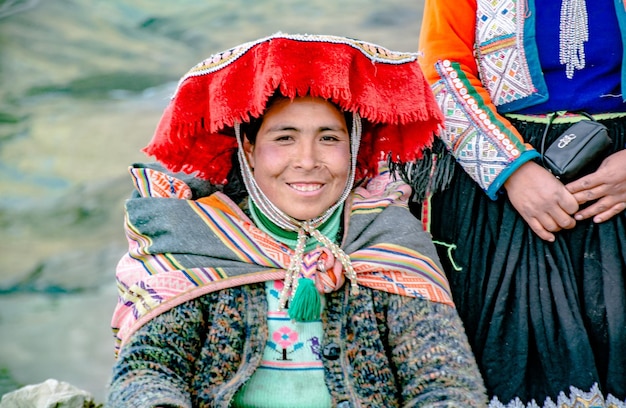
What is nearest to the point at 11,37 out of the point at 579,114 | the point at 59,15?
the point at 59,15

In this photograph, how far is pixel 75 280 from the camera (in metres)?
3.34

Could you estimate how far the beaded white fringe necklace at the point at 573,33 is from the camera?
1.98 m

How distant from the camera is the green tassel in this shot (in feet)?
6.01

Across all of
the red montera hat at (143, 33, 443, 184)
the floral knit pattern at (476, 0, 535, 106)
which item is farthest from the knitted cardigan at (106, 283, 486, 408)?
the floral knit pattern at (476, 0, 535, 106)

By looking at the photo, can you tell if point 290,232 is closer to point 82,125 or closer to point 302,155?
point 302,155

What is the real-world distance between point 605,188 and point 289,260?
91cm

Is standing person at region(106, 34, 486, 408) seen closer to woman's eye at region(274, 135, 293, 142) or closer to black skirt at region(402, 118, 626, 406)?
woman's eye at region(274, 135, 293, 142)

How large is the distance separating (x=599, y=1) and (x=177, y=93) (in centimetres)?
123

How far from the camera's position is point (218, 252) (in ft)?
6.36

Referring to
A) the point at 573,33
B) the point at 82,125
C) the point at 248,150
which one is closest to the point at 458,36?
the point at 573,33

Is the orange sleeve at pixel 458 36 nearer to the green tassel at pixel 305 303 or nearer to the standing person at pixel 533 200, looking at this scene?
the standing person at pixel 533 200

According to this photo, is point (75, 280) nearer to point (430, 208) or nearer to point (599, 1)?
point (430, 208)

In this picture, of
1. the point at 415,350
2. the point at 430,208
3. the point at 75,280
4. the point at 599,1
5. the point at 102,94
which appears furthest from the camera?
the point at 102,94

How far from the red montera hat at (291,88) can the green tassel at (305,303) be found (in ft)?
1.57
